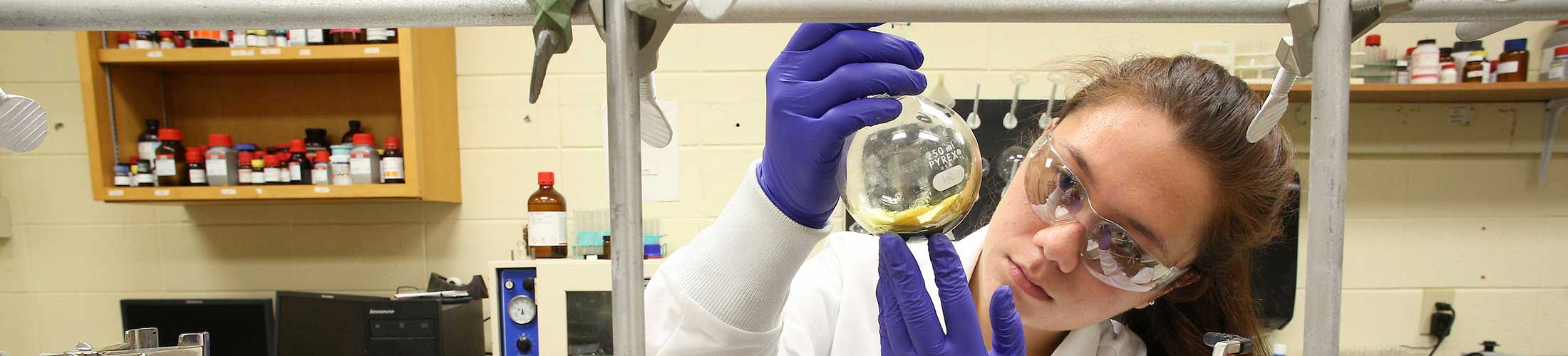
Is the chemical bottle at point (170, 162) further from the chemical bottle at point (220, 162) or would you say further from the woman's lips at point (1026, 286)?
the woman's lips at point (1026, 286)

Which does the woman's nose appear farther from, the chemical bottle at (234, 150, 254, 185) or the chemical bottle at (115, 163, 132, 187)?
the chemical bottle at (115, 163, 132, 187)

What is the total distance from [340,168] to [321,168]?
2.3 inches

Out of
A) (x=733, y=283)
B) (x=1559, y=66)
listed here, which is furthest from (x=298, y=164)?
(x=1559, y=66)

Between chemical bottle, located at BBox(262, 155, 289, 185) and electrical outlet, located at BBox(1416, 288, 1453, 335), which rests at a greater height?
chemical bottle, located at BBox(262, 155, 289, 185)

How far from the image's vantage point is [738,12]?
471 millimetres

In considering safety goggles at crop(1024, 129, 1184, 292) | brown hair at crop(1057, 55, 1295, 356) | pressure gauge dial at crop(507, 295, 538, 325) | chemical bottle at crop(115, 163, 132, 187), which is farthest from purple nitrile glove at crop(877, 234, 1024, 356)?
chemical bottle at crop(115, 163, 132, 187)

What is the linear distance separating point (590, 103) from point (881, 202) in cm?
167

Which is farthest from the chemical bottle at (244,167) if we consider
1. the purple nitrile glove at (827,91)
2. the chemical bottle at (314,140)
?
the purple nitrile glove at (827,91)

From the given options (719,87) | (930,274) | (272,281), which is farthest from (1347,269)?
(272,281)

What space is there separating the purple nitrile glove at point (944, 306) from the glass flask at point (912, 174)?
0.02 m

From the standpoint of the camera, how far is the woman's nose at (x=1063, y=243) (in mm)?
870

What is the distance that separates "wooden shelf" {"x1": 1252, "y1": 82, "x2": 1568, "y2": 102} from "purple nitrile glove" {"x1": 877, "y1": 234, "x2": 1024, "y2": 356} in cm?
150

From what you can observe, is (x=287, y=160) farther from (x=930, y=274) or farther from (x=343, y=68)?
(x=930, y=274)

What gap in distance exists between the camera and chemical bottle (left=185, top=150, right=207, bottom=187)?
6.24 ft
